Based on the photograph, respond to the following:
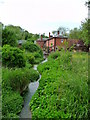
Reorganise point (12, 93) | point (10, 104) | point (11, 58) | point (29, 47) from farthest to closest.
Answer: point (29, 47), point (11, 58), point (12, 93), point (10, 104)

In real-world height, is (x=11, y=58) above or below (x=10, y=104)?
above

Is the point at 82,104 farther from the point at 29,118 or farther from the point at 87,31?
the point at 87,31

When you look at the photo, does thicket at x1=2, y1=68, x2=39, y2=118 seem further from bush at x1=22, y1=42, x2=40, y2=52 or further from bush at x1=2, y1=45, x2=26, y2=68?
bush at x1=22, y1=42, x2=40, y2=52

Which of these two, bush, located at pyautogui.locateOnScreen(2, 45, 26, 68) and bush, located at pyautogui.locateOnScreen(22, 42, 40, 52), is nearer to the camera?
bush, located at pyautogui.locateOnScreen(2, 45, 26, 68)

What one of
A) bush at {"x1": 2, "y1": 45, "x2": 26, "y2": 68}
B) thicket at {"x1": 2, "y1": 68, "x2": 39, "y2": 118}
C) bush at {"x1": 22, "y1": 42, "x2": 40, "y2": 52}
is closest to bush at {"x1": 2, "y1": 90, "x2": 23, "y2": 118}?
thicket at {"x1": 2, "y1": 68, "x2": 39, "y2": 118}

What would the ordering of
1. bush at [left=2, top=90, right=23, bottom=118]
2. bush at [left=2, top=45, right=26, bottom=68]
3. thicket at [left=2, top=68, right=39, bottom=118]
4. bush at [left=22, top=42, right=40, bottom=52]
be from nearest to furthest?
1. bush at [left=2, top=90, right=23, bottom=118]
2. thicket at [left=2, top=68, right=39, bottom=118]
3. bush at [left=2, top=45, right=26, bottom=68]
4. bush at [left=22, top=42, right=40, bottom=52]

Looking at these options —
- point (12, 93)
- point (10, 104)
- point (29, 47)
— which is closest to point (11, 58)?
point (12, 93)

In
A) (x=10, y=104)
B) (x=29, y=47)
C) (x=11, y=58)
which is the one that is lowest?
(x=10, y=104)

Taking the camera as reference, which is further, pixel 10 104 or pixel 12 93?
pixel 12 93

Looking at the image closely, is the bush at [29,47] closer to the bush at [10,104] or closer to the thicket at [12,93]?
the thicket at [12,93]

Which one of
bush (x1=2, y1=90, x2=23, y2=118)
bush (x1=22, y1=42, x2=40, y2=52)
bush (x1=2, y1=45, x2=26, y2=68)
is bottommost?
bush (x1=2, y1=90, x2=23, y2=118)

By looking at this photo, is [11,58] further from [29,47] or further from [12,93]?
[29,47]

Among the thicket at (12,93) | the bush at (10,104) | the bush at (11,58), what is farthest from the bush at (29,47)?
A: the bush at (10,104)

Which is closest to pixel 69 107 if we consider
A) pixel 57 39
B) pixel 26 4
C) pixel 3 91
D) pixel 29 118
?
pixel 29 118
